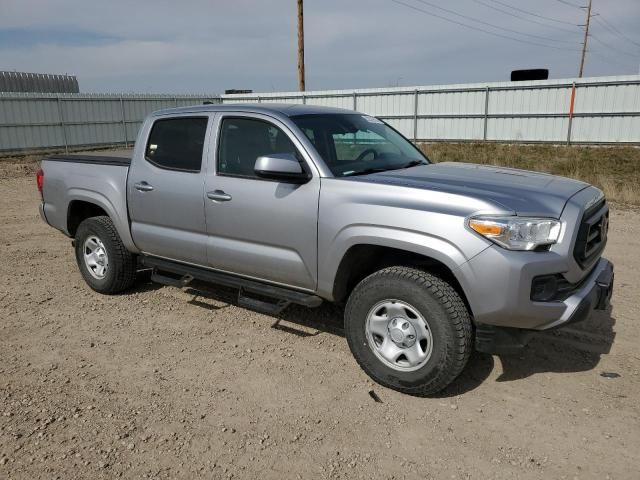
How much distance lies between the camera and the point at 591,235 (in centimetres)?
351

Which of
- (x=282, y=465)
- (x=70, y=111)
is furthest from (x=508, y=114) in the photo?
(x=282, y=465)

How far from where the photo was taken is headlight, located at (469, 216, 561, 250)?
3068 millimetres

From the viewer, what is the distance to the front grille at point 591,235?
129 inches

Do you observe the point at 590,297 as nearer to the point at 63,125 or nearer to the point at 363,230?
the point at 363,230

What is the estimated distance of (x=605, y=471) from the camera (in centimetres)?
279

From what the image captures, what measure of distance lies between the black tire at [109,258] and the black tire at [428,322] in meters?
2.66

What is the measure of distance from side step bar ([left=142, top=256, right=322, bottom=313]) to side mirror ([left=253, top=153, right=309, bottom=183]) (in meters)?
0.87

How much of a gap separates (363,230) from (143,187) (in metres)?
2.29

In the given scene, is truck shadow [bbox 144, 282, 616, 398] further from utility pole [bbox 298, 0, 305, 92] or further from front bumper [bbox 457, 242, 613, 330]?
utility pole [bbox 298, 0, 305, 92]

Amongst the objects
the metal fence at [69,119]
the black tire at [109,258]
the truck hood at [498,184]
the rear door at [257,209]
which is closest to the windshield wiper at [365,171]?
the truck hood at [498,184]

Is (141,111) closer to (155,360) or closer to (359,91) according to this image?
(359,91)

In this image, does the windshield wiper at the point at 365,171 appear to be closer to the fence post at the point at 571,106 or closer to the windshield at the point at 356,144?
the windshield at the point at 356,144

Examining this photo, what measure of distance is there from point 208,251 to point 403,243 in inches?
71.2

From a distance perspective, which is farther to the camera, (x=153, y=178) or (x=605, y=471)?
(x=153, y=178)
